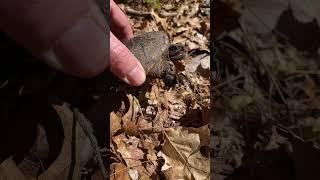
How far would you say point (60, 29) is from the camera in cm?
216

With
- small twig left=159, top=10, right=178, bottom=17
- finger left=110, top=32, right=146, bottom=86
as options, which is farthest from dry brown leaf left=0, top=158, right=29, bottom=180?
small twig left=159, top=10, right=178, bottom=17

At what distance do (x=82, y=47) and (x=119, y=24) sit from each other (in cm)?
73

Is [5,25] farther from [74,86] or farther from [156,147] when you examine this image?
[156,147]

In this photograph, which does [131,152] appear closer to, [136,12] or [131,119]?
[131,119]

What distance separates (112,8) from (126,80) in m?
0.44

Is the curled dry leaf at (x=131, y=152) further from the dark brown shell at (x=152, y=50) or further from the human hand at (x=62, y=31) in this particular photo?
the human hand at (x=62, y=31)

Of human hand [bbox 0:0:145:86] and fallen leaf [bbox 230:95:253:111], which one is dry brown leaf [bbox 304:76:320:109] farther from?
human hand [bbox 0:0:145:86]

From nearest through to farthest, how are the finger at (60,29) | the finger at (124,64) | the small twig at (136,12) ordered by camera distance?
the finger at (60,29) → the finger at (124,64) → the small twig at (136,12)

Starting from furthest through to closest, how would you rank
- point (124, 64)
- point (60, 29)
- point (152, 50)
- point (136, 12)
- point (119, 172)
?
point (136, 12) < point (152, 50) < point (119, 172) < point (124, 64) < point (60, 29)

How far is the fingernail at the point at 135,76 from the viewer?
8.69 ft

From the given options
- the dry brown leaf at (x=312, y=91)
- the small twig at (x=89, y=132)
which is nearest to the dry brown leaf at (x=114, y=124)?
the small twig at (x=89, y=132)

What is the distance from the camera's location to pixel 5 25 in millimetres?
2318

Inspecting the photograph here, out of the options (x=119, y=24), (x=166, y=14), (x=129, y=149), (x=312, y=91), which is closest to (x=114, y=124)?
(x=129, y=149)

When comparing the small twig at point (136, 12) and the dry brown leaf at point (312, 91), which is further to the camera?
the small twig at point (136, 12)
